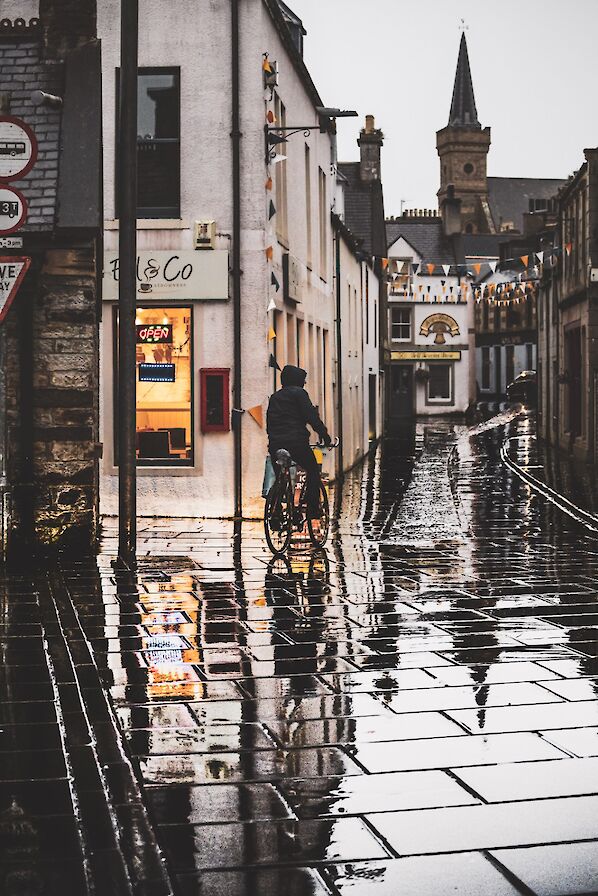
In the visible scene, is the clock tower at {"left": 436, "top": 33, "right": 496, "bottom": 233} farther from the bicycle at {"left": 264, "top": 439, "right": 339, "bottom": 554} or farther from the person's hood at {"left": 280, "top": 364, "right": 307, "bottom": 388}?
the bicycle at {"left": 264, "top": 439, "right": 339, "bottom": 554}

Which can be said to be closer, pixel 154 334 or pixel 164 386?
pixel 154 334

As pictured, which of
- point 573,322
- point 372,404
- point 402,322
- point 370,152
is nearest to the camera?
point 573,322

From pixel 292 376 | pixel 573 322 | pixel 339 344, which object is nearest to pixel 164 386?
pixel 292 376

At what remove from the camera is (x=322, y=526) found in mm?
15102

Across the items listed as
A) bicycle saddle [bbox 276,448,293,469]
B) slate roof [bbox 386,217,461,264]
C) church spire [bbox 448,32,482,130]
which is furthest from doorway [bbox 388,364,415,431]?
church spire [bbox 448,32,482,130]

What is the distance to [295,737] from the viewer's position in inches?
240

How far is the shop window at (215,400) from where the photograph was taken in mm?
18078

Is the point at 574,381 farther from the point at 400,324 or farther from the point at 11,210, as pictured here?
the point at 400,324

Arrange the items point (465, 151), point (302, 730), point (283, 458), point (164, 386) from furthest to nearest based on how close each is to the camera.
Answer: point (465, 151)
point (164, 386)
point (283, 458)
point (302, 730)

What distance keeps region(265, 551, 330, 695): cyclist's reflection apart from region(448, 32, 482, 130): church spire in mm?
120274

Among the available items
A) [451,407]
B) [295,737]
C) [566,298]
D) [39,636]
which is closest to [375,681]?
[295,737]

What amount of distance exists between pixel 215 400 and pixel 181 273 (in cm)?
167

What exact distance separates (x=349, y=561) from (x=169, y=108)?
7693mm

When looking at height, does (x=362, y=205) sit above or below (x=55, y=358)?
above
